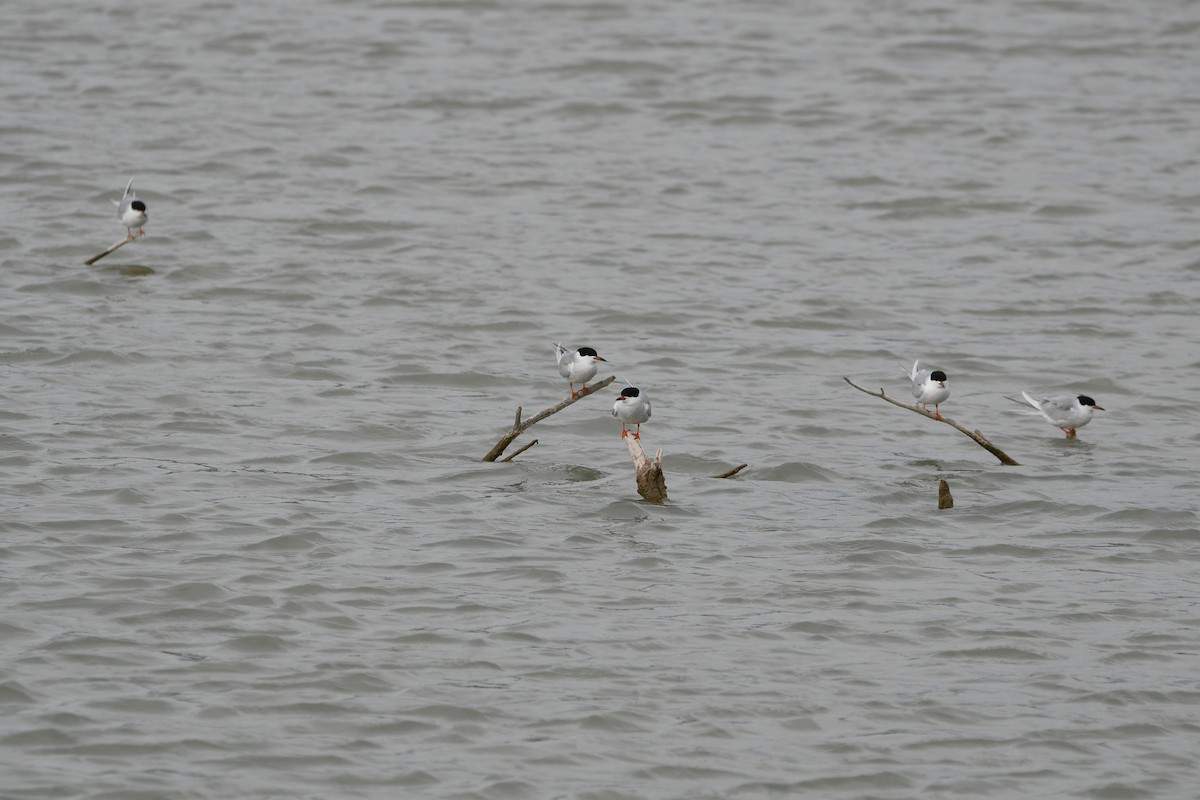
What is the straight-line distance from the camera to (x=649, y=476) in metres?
11.5

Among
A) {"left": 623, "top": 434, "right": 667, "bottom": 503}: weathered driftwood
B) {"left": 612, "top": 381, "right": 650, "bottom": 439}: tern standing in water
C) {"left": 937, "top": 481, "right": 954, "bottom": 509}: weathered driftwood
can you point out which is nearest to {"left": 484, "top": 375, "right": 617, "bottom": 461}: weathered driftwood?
{"left": 612, "top": 381, "right": 650, "bottom": 439}: tern standing in water

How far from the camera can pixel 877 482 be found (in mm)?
12477

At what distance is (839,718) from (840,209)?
13.2m

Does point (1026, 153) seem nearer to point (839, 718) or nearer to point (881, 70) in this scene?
point (881, 70)

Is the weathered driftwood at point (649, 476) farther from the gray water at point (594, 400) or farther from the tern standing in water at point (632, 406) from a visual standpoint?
the tern standing in water at point (632, 406)

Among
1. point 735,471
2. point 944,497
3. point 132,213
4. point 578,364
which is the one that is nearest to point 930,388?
point 944,497

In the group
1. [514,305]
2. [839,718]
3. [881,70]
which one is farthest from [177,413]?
[881,70]

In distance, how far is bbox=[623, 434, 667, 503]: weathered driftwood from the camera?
452 inches

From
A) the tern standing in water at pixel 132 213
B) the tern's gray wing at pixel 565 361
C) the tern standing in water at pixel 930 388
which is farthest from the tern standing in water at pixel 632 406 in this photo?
the tern standing in water at pixel 132 213

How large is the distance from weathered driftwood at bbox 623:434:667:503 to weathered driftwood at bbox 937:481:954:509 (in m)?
1.87

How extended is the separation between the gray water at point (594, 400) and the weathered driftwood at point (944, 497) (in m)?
0.13

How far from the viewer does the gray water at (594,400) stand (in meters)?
8.34

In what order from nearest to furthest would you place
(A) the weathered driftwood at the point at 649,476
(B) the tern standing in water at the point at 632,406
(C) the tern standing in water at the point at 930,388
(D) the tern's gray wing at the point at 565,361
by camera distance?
(A) the weathered driftwood at the point at 649,476 < (B) the tern standing in water at the point at 632,406 < (D) the tern's gray wing at the point at 565,361 < (C) the tern standing in water at the point at 930,388

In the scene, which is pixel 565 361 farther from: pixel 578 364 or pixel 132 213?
pixel 132 213
